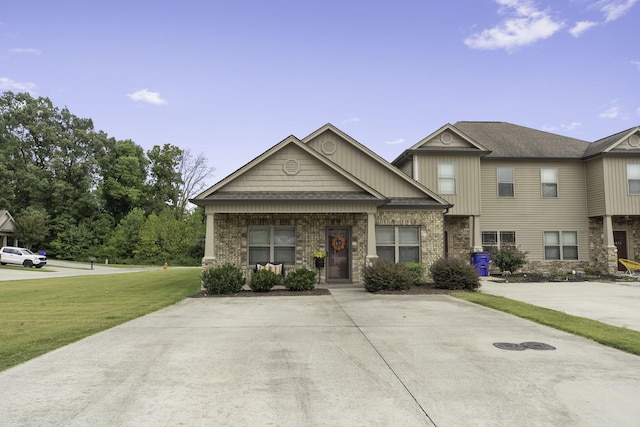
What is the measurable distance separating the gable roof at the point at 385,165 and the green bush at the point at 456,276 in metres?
2.92

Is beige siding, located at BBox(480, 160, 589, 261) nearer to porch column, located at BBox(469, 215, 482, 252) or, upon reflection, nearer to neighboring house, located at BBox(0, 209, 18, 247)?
porch column, located at BBox(469, 215, 482, 252)

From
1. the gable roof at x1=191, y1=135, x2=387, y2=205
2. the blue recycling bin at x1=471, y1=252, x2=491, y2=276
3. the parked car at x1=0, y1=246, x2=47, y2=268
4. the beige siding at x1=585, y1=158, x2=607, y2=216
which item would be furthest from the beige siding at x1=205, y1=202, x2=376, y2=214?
the parked car at x1=0, y1=246, x2=47, y2=268

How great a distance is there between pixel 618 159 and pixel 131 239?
1655 inches

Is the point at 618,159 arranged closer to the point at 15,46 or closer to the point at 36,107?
the point at 15,46

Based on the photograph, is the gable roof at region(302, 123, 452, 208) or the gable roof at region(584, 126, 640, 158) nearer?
the gable roof at region(302, 123, 452, 208)

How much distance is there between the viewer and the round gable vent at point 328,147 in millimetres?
18516

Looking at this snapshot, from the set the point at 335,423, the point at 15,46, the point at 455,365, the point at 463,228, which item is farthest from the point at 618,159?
the point at 15,46

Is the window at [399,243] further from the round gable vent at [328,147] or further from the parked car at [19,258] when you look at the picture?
the parked car at [19,258]

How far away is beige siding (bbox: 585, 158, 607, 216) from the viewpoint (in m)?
20.7

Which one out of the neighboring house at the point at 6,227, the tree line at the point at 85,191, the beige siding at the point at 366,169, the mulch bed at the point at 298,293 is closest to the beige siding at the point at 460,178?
the beige siding at the point at 366,169

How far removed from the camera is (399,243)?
678 inches

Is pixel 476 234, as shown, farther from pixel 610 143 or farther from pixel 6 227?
pixel 6 227

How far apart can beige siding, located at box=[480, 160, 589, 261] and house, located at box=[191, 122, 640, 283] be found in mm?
51

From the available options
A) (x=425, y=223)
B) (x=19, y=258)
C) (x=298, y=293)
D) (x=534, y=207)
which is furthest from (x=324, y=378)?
(x=19, y=258)
